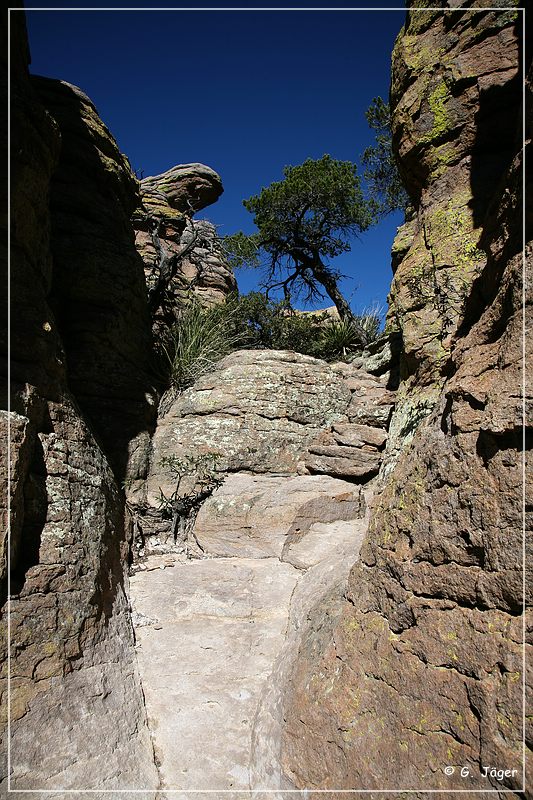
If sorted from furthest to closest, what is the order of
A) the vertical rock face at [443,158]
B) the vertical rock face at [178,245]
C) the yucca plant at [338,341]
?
the yucca plant at [338,341], the vertical rock face at [178,245], the vertical rock face at [443,158]

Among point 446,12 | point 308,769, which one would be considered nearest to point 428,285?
point 446,12

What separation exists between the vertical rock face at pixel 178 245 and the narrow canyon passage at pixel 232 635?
5066 mm

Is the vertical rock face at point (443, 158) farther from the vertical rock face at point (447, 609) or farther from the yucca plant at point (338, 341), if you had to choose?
the yucca plant at point (338, 341)

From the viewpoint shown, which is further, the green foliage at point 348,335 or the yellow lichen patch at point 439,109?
the green foliage at point 348,335

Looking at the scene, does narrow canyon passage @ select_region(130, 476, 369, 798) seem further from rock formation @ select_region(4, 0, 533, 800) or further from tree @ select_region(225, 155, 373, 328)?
tree @ select_region(225, 155, 373, 328)

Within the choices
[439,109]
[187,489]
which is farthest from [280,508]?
[439,109]

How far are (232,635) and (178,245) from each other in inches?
406

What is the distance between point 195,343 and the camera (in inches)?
339

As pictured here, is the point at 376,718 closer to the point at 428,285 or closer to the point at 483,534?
the point at 483,534

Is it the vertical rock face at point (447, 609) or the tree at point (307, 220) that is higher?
the tree at point (307, 220)

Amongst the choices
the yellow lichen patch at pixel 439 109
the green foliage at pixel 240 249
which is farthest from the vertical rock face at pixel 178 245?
the yellow lichen patch at pixel 439 109

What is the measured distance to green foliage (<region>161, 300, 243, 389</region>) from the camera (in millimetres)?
8133

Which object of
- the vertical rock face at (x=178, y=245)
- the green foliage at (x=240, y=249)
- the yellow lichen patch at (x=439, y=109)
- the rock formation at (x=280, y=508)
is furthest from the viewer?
the green foliage at (x=240, y=249)

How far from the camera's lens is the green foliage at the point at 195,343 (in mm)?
8133
